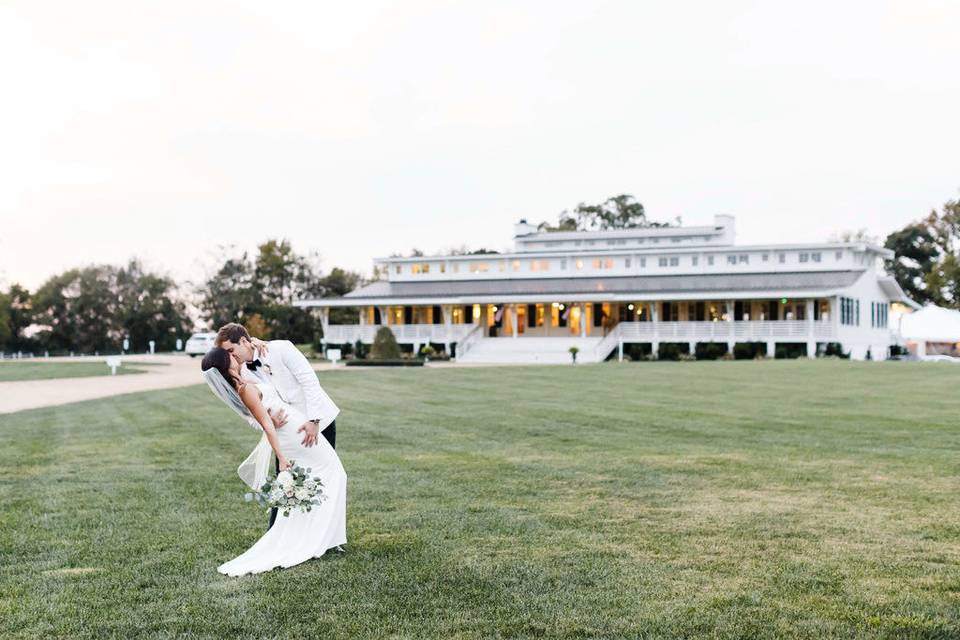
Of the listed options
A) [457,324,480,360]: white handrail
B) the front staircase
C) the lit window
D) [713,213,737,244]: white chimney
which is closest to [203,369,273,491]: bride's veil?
the front staircase

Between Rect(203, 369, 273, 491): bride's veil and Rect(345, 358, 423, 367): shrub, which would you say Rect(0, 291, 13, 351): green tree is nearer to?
Rect(345, 358, 423, 367): shrub

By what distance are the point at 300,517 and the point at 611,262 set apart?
5101 cm

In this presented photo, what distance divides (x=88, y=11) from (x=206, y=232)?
5318 cm

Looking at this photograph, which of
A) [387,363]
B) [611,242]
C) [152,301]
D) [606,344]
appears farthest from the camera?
[152,301]

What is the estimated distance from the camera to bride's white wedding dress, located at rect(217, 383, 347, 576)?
696 centimetres

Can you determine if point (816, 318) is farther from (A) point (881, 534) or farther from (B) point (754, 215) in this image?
(A) point (881, 534)

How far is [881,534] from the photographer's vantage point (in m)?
7.75

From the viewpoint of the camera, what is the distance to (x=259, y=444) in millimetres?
7316

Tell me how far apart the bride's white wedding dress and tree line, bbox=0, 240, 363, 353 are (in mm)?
66207

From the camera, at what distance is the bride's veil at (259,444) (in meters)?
6.70

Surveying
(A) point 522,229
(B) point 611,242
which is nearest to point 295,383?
(B) point 611,242

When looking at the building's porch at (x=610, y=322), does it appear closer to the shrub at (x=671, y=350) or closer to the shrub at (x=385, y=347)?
the shrub at (x=671, y=350)

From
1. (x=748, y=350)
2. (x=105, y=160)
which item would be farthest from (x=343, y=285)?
(x=748, y=350)

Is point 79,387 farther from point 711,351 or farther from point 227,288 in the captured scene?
point 227,288
